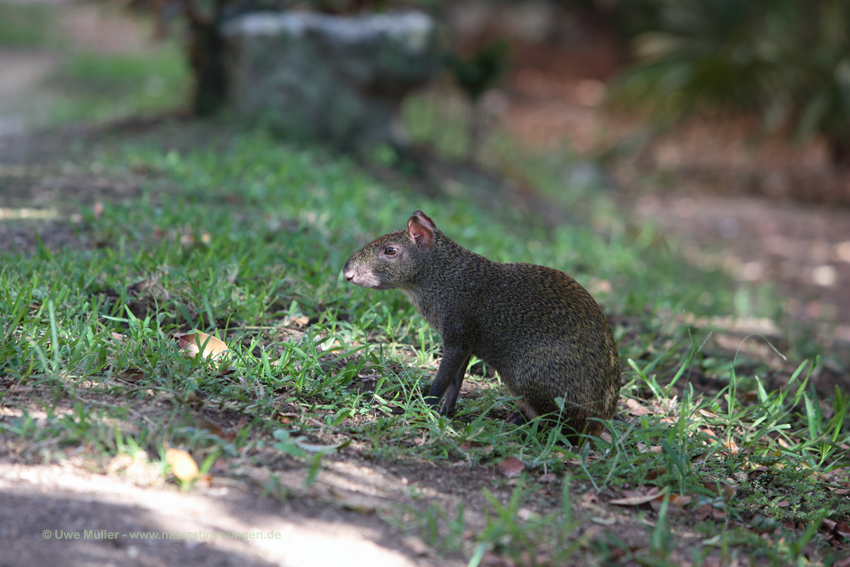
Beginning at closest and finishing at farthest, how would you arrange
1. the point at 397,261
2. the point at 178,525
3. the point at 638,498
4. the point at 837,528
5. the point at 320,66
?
the point at 178,525, the point at 638,498, the point at 837,528, the point at 397,261, the point at 320,66

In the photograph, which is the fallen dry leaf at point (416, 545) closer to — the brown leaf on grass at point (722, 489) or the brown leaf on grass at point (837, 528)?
the brown leaf on grass at point (722, 489)

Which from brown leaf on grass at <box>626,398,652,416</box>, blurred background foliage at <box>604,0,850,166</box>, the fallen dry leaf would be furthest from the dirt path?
blurred background foliage at <box>604,0,850,166</box>

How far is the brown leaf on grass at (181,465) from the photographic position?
2.43 meters

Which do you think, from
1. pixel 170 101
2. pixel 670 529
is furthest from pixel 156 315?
pixel 170 101

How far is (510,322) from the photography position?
310 cm

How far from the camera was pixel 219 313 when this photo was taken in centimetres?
353

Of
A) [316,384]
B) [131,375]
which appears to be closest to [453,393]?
[316,384]

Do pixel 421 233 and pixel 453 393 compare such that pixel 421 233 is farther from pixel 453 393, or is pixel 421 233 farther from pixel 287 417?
pixel 287 417

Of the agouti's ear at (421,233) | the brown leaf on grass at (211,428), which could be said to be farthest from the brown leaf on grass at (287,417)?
the agouti's ear at (421,233)

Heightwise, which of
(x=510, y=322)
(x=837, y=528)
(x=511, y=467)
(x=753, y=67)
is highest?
(x=753, y=67)

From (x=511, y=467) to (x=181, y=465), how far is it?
1166 mm

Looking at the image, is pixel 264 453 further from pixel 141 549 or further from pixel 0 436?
pixel 0 436

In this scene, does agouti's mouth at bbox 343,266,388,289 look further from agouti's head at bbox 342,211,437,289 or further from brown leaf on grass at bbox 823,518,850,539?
brown leaf on grass at bbox 823,518,850,539

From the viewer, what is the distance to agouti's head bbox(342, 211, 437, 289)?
128 inches
